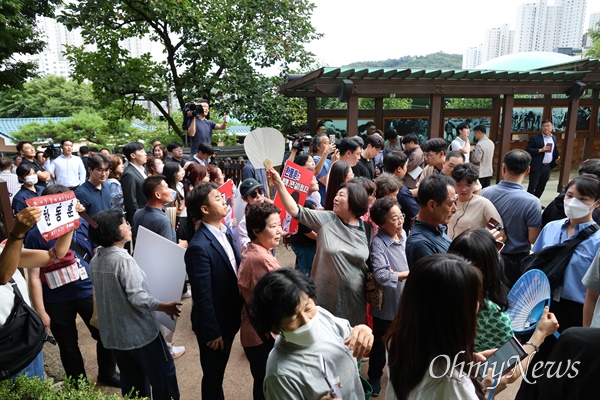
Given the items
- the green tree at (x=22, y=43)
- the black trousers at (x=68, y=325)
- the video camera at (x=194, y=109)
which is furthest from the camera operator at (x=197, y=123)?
the green tree at (x=22, y=43)

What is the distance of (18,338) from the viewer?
85.3 inches

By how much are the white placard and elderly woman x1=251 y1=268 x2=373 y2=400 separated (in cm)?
125

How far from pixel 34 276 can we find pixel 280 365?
7.07 ft

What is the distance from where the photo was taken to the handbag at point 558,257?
2.70 metres

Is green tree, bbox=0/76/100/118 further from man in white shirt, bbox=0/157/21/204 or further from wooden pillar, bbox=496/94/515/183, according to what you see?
wooden pillar, bbox=496/94/515/183

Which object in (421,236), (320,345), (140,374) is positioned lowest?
(140,374)

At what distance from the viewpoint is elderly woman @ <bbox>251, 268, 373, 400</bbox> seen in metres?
1.57

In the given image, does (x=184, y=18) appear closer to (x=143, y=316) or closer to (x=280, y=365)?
(x=143, y=316)

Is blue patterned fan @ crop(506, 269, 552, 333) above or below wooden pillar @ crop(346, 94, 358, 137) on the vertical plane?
below

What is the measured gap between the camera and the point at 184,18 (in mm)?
10484

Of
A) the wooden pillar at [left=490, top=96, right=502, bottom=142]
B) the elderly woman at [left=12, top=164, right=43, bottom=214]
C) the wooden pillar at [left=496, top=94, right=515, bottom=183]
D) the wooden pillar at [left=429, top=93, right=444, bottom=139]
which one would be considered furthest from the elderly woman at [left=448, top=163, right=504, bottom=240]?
the wooden pillar at [left=490, top=96, right=502, bottom=142]

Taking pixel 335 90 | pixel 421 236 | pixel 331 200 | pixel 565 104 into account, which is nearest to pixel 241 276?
pixel 421 236

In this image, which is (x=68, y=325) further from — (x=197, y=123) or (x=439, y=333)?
(x=197, y=123)

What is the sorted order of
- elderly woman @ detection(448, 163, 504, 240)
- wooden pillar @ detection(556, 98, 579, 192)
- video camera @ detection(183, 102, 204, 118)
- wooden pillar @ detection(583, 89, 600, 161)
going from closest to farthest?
elderly woman @ detection(448, 163, 504, 240) < video camera @ detection(183, 102, 204, 118) < wooden pillar @ detection(556, 98, 579, 192) < wooden pillar @ detection(583, 89, 600, 161)
